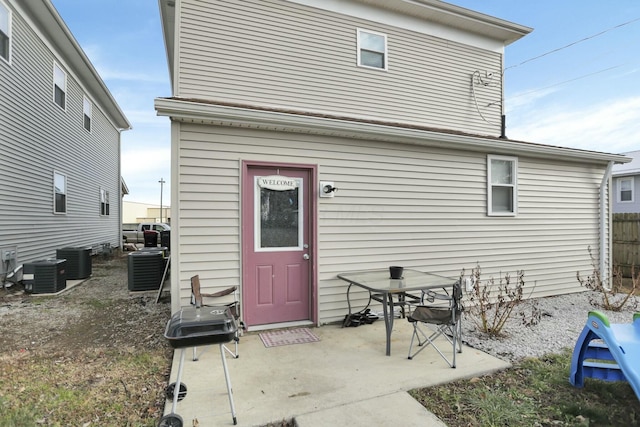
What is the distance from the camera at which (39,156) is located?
356 inches

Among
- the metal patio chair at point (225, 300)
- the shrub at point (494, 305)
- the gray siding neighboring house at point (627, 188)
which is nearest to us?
the metal patio chair at point (225, 300)

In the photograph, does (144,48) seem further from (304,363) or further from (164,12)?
(304,363)

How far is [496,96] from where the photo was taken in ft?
25.6

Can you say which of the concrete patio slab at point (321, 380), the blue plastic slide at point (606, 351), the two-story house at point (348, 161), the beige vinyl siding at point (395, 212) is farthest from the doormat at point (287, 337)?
the blue plastic slide at point (606, 351)

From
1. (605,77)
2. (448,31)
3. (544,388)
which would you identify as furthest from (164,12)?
(605,77)

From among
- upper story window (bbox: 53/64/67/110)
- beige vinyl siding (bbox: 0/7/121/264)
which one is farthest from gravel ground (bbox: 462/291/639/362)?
upper story window (bbox: 53/64/67/110)

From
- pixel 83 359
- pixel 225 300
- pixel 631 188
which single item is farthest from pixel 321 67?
pixel 631 188

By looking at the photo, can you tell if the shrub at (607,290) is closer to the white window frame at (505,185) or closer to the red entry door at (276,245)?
the white window frame at (505,185)

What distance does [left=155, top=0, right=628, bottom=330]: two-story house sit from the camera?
4430 mm

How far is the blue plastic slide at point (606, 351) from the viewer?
2598 millimetres

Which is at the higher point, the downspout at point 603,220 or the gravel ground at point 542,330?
the downspout at point 603,220

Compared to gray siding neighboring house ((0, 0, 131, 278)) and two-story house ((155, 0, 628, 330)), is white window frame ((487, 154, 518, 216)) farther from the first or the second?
gray siding neighboring house ((0, 0, 131, 278))

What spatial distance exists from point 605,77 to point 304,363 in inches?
527

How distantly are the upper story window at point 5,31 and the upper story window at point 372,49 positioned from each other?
7.66 metres
